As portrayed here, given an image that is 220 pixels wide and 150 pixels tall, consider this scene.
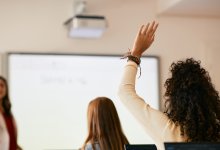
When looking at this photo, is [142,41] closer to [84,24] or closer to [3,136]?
[3,136]

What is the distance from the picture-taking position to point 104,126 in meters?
2.26

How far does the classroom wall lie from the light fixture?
0.28 feet

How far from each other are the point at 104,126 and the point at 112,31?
2.13 metres

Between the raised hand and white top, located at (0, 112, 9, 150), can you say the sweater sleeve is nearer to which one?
the raised hand

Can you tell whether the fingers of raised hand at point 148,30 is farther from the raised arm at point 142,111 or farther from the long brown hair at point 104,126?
the long brown hair at point 104,126

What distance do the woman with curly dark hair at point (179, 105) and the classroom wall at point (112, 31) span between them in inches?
109

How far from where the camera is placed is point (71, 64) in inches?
161

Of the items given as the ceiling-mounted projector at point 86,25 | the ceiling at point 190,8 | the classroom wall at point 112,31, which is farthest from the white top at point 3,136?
the ceiling at point 190,8

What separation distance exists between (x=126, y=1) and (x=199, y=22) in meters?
0.83

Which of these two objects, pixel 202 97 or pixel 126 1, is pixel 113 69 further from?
pixel 202 97

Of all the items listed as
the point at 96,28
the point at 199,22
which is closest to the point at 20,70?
the point at 96,28

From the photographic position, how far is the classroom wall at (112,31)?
4.05m

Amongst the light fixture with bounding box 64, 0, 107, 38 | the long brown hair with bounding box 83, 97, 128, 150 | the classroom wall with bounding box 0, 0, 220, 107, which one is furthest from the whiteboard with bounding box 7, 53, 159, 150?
the long brown hair with bounding box 83, 97, 128, 150

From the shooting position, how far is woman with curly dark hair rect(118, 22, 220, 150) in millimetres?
1325
